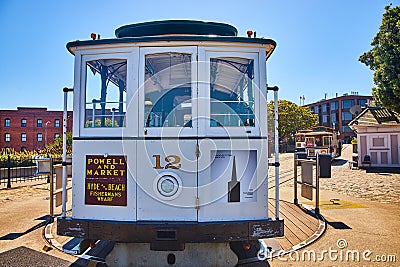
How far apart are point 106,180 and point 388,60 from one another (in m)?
12.0

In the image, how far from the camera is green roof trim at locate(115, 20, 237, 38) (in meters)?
3.84

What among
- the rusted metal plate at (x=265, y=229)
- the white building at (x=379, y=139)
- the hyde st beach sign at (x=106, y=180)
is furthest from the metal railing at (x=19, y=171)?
the white building at (x=379, y=139)

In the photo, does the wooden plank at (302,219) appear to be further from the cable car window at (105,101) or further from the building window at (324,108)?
the building window at (324,108)

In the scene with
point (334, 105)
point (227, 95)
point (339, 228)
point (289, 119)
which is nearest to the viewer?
point (227, 95)

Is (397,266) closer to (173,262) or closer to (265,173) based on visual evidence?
(265,173)

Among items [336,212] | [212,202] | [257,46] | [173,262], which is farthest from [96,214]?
[336,212]

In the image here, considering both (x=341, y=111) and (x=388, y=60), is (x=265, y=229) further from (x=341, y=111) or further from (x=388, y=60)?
(x=341, y=111)

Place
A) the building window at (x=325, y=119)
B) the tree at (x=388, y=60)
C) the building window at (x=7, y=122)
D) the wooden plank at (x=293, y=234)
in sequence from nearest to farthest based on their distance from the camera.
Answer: the wooden plank at (x=293, y=234)
the tree at (x=388, y=60)
the building window at (x=7, y=122)
the building window at (x=325, y=119)

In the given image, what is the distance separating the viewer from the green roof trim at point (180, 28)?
384 centimetres

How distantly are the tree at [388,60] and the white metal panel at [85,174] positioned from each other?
11.4 m

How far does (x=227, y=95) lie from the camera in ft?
13.1

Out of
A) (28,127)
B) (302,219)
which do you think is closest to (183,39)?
(302,219)

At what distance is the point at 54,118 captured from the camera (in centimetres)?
4344

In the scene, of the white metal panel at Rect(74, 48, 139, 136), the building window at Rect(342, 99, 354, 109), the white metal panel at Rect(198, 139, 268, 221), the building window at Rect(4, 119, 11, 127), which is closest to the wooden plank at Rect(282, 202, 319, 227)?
the white metal panel at Rect(198, 139, 268, 221)
